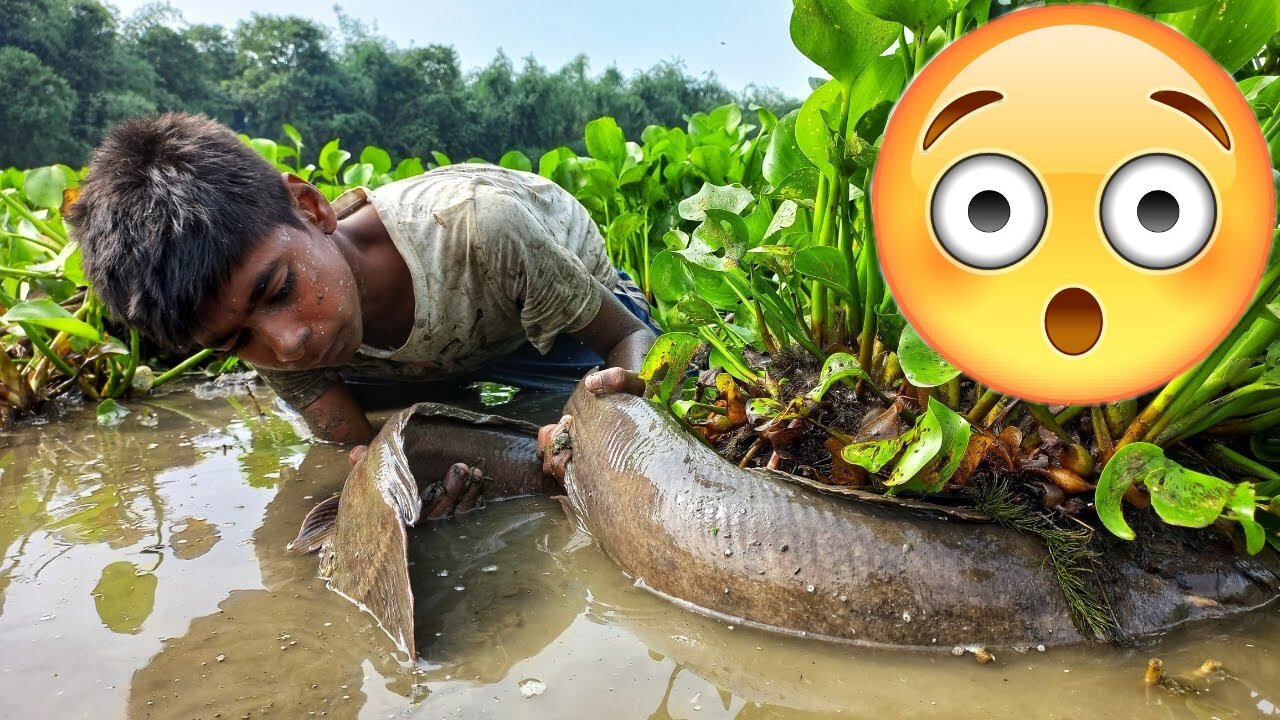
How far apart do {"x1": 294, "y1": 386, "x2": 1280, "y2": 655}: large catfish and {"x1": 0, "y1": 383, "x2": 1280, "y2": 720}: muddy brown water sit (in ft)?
0.17

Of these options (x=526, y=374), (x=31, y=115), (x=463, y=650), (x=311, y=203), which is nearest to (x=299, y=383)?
(x=311, y=203)

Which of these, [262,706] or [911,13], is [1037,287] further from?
[262,706]

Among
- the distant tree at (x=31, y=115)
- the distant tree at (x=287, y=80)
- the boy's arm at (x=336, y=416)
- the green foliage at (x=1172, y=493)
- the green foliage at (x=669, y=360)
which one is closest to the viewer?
the green foliage at (x=1172, y=493)

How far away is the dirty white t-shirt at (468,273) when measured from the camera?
273cm

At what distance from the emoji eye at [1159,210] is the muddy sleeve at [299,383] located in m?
2.65

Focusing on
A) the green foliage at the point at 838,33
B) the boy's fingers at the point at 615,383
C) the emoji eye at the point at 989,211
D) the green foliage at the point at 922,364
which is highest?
the green foliage at the point at 838,33

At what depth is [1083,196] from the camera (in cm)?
105

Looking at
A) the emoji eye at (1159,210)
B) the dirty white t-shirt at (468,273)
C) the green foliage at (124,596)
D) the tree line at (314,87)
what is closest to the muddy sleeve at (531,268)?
the dirty white t-shirt at (468,273)

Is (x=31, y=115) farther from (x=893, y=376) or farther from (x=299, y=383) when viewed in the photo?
(x=893, y=376)

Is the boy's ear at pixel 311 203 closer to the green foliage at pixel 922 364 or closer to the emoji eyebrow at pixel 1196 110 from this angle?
the green foliage at pixel 922 364

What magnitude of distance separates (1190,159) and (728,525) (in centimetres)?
105

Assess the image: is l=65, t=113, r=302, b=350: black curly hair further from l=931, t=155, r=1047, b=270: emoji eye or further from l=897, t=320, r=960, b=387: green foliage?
l=931, t=155, r=1047, b=270: emoji eye

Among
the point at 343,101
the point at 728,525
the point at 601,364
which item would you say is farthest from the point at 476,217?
the point at 343,101

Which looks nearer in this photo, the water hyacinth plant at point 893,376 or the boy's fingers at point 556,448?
the water hyacinth plant at point 893,376
